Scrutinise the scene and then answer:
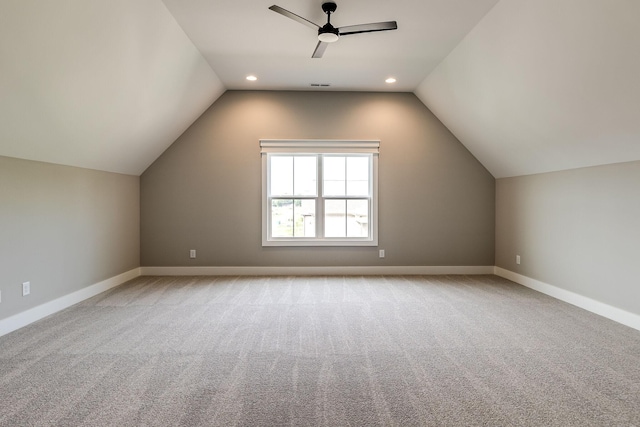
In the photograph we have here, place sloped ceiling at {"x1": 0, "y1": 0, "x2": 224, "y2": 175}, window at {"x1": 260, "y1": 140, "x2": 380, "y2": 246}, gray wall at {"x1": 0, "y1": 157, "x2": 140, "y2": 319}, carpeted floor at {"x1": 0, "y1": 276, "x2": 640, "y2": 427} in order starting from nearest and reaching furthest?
carpeted floor at {"x1": 0, "y1": 276, "x2": 640, "y2": 427} → sloped ceiling at {"x1": 0, "y1": 0, "x2": 224, "y2": 175} → gray wall at {"x1": 0, "y1": 157, "x2": 140, "y2": 319} → window at {"x1": 260, "y1": 140, "x2": 380, "y2": 246}

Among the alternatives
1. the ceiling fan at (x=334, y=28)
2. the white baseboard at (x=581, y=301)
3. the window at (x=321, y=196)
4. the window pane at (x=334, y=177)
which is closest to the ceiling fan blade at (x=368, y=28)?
the ceiling fan at (x=334, y=28)

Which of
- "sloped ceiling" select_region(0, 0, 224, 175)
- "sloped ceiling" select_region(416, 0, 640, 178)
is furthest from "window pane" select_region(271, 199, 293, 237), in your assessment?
"sloped ceiling" select_region(416, 0, 640, 178)

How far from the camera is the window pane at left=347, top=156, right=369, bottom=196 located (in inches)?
228

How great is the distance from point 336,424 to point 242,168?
4.30m

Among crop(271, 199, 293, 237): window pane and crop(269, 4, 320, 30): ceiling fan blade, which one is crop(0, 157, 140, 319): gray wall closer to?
crop(271, 199, 293, 237): window pane

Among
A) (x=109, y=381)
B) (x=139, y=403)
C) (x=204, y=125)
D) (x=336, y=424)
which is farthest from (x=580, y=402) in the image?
(x=204, y=125)

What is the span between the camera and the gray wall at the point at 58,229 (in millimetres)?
3219

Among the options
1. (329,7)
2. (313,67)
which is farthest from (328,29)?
(313,67)

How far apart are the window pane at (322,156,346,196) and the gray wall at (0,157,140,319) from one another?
2.91 metres

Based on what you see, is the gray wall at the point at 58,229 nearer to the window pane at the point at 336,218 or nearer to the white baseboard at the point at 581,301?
the window pane at the point at 336,218

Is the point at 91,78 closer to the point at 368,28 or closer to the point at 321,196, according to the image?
the point at 368,28

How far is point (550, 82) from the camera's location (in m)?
3.32

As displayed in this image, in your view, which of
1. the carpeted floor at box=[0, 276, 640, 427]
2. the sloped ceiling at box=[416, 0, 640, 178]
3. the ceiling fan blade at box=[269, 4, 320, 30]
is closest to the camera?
the carpeted floor at box=[0, 276, 640, 427]

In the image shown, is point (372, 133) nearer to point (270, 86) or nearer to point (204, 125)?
point (270, 86)
